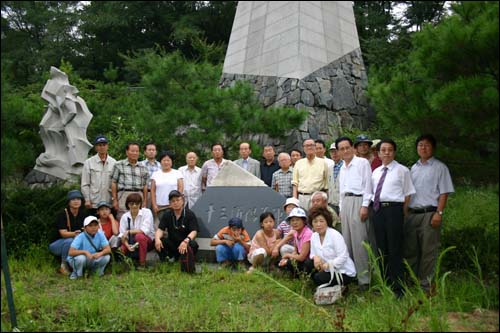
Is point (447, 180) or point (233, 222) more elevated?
point (447, 180)

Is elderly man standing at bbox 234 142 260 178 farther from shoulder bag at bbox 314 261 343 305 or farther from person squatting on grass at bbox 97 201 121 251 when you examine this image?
shoulder bag at bbox 314 261 343 305

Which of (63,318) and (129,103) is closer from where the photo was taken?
(63,318)

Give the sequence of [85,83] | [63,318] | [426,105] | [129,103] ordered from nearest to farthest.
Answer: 1. [63,318]
2. [426,105]
3. [129,103]
4. [85,83]

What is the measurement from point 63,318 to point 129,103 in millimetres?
8898

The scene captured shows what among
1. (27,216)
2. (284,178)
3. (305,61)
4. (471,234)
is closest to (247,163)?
(284,178)

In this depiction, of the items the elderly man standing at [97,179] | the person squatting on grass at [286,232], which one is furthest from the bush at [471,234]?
the elderly man standing at [97,179]

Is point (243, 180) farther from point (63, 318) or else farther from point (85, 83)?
point (85, 83)

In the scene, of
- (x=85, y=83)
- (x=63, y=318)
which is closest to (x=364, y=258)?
(x=63, y=318)

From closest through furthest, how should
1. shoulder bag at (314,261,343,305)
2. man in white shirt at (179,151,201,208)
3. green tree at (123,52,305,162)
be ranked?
1. shoulder bag at (314,261,343,305)
2. man in white shirt at (179,151,201,208)
3. green tree at (123,52,305,162)

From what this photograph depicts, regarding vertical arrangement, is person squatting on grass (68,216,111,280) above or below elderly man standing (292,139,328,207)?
below

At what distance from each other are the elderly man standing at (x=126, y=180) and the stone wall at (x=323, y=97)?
12.1ft

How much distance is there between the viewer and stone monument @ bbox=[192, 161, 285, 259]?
192 inches

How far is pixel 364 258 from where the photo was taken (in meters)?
3.67

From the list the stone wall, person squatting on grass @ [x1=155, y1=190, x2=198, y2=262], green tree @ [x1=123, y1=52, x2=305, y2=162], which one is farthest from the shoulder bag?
the stone wall
